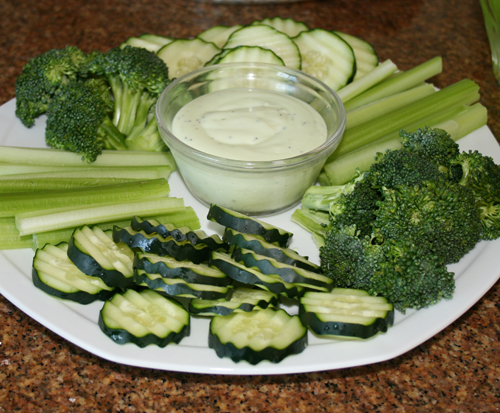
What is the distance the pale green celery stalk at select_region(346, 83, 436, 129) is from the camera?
3.15m

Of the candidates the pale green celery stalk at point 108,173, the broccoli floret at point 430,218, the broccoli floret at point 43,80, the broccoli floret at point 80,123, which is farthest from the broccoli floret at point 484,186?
the broccoli floret at point 43,80

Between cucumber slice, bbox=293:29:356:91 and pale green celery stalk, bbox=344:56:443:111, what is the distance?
0.53 feet

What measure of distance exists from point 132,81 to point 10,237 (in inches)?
45.6

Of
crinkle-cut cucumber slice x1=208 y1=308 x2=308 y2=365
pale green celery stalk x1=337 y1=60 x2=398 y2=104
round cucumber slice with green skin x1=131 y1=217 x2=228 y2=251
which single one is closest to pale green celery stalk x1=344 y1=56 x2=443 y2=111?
pale green celery stalk x1=337 y1=60 x2=398 y2=104

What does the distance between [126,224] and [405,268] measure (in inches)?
50.0

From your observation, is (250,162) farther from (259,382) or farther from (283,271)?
(259,382)

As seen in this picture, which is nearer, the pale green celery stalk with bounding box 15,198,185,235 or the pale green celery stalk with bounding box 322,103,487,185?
the pale green celery stalk with bounding box 15,198,185,235

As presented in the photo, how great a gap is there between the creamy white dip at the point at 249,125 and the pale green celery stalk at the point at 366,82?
18.8 inches

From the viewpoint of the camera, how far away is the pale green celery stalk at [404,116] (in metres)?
2.99

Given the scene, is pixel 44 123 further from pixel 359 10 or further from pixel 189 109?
pixel 359 10

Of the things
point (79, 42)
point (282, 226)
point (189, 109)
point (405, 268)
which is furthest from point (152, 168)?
point (79, 42)

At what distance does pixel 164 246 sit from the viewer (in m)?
2.12

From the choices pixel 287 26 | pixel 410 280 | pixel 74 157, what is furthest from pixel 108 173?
pixel 287 26

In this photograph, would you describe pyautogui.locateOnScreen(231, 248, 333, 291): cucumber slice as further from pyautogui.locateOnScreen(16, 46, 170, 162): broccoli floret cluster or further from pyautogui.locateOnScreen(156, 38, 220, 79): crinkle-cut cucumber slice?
pyautogui.locateOnScreen(156, 38, 220, 79): crinkle-cut cucumber slice
